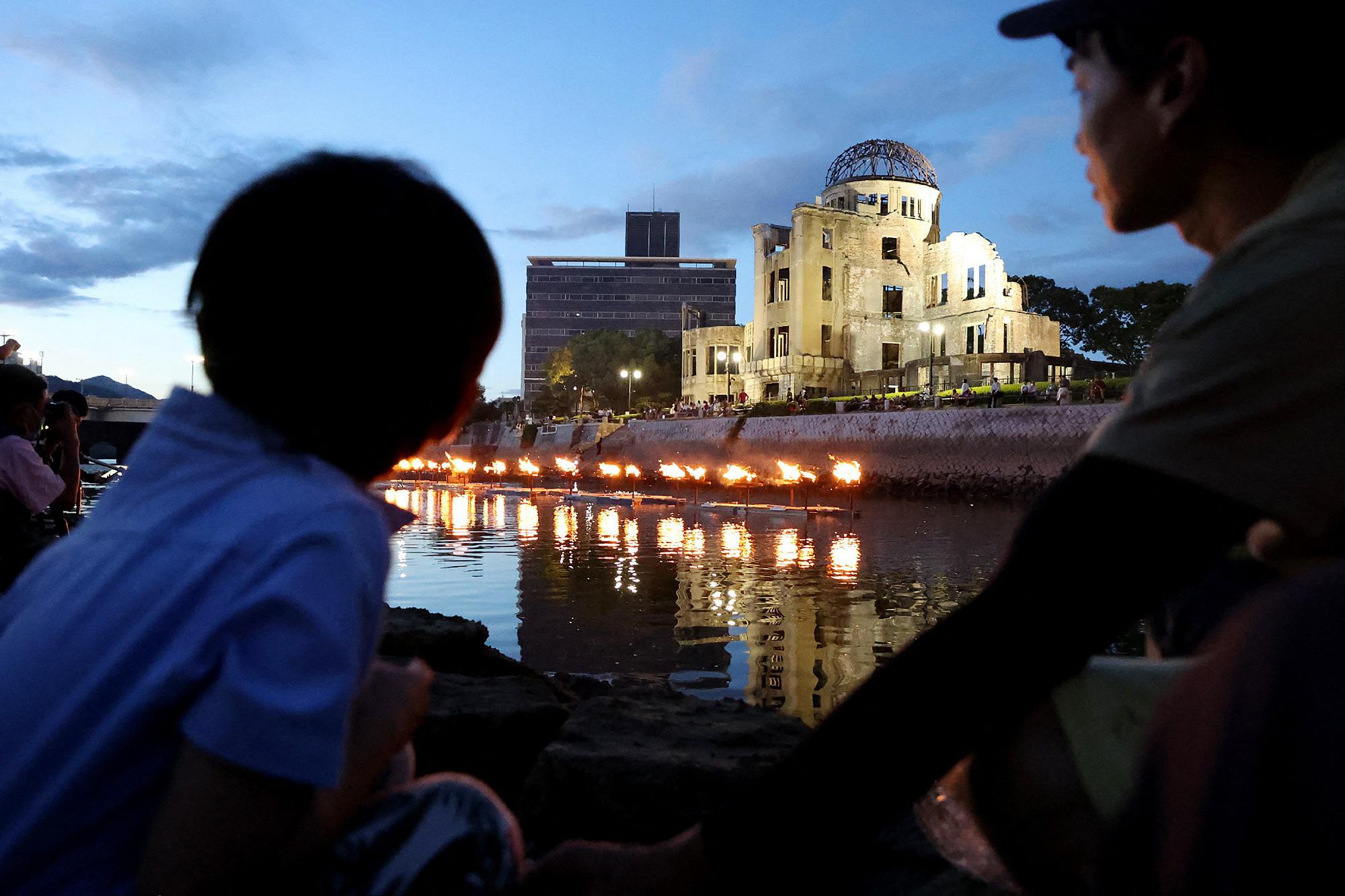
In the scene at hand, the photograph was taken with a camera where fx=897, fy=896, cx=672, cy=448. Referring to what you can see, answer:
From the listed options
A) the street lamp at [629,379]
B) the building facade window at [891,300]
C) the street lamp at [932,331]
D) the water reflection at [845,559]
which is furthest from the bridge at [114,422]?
the water reflection at [845,559]

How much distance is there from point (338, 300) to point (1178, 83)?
1.18 m

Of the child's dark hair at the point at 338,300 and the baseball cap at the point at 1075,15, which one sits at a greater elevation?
the baseball cap at the point at 1075,15

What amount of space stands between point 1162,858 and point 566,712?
292cm

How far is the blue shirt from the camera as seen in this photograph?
0.90 m

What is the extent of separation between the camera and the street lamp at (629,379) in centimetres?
6575

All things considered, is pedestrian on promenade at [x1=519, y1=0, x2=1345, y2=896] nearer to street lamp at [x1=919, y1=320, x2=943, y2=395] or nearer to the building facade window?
street lamp at [x1=919, y1=320, x2=943, y2=395]

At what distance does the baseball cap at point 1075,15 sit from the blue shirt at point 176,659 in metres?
1.20

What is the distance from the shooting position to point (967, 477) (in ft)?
85.1

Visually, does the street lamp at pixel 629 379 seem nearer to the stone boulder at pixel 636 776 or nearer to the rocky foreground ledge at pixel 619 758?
the rocky foreground ledge at pixel 619 758

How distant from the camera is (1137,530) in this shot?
102 centimetres

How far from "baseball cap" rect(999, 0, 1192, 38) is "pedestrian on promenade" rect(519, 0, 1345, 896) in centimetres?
1

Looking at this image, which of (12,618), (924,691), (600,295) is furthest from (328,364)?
(600,295)

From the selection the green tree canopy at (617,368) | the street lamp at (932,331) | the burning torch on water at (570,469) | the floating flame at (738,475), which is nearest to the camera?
the floating flame at (738,475)

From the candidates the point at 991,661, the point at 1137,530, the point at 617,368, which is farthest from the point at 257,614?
the point at 617,368
